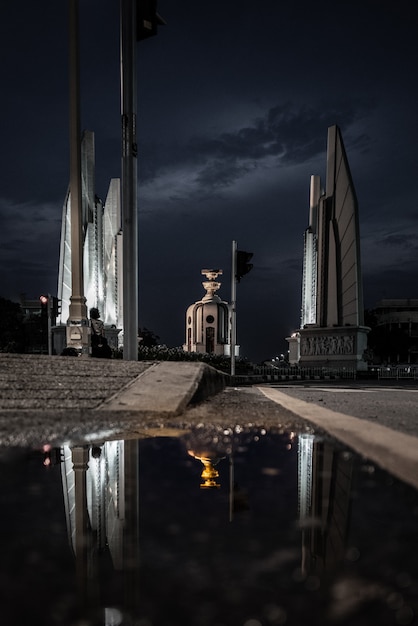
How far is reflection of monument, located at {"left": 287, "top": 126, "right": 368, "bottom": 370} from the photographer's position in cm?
3161

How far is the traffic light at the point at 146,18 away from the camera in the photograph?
38.4 feet

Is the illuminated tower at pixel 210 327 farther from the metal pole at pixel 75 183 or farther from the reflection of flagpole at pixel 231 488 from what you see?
the reflection of flagpole at pixel 231 488

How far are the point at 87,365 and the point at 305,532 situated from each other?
598cm

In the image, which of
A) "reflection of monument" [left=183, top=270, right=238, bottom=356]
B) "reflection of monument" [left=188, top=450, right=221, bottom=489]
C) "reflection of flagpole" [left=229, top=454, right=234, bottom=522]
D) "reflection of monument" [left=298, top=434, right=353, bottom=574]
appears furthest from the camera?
"reflection of monument" [left=183, top=270, right=238, bottom=356]

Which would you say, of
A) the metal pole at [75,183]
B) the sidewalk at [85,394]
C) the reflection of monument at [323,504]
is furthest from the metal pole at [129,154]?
the reflection of monument at [323,504]

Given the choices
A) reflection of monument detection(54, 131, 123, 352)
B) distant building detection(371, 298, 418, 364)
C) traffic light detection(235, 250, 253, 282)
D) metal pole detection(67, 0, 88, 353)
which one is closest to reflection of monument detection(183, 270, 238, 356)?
reflection of monument detection(54, 131, 123, 352)

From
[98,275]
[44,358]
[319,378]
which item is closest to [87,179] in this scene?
[98,275]

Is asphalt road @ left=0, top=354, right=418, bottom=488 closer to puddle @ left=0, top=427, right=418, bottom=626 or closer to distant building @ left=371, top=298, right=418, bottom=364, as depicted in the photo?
puddle @ left=0, top=427, right=418, bottom=626

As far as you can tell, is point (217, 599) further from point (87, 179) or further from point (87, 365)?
point (87, 179)

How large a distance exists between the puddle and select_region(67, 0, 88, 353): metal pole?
10328 mm

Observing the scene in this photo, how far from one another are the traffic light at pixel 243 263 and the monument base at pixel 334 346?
599 inches

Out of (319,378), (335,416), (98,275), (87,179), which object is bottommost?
(319,378)

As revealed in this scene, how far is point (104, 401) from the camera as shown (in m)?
4.70

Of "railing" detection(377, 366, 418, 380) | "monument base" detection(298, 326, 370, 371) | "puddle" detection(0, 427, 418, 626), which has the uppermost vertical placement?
"puddle" detection(0, 427, 418, 626)
